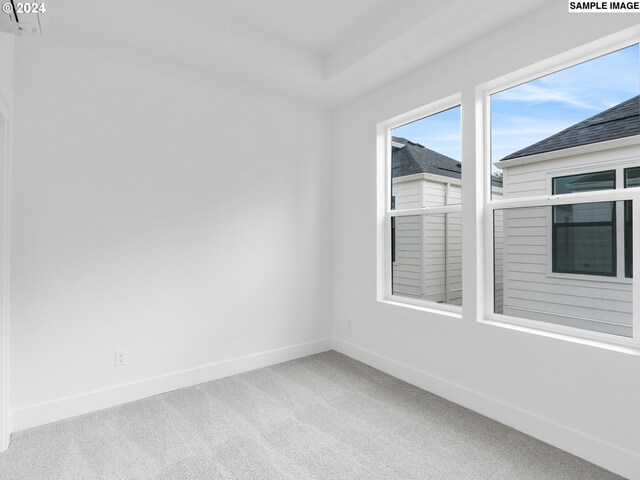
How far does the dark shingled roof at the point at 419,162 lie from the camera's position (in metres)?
3.04

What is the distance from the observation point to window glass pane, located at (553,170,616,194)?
7.00 ft

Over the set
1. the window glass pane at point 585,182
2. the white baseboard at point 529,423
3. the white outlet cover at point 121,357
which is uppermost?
the window glass pane at point 585,182

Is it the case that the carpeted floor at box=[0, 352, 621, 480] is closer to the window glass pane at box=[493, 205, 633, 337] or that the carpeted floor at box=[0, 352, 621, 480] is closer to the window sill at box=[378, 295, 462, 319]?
the window sill at box=[378, 295, 462, 319]

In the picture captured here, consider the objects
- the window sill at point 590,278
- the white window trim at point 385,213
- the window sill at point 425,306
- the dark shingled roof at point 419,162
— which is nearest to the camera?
the window sill at point 590,278

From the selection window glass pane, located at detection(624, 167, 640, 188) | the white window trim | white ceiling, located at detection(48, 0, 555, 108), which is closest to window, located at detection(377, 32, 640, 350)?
window glass pane, located at detection(624, 167, 640, 188)

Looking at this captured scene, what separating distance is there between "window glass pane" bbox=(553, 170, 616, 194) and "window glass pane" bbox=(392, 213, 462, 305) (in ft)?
2.50

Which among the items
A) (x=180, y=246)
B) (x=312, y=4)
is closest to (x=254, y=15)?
(x=312, y=4)

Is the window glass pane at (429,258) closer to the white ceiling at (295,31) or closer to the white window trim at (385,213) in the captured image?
the white window trim at (385,213)

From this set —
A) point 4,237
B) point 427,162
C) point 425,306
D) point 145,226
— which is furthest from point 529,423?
point 4,237

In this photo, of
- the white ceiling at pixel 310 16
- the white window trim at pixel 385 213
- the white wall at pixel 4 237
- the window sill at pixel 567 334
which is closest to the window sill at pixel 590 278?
the window sill at pixel 567 334

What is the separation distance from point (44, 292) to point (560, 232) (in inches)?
139

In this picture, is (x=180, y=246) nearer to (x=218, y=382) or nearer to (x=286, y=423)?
(x=218, y=382)

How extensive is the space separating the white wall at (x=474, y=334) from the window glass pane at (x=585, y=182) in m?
0.52

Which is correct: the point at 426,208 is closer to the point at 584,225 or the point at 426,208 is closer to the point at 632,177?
the point at 584,225
